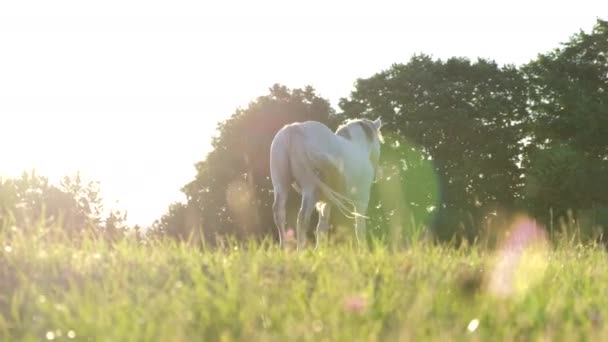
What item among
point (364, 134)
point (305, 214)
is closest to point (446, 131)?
point (364, 134)

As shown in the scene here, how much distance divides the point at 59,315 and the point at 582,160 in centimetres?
3771

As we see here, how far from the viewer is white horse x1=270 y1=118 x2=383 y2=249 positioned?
13211mm

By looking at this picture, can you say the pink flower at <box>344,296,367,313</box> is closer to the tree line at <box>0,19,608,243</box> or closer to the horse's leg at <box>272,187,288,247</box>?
the horse's leg at <box>272,187,288,247</box>

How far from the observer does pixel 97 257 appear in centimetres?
661

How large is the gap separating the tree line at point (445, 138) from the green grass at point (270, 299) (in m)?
32.9

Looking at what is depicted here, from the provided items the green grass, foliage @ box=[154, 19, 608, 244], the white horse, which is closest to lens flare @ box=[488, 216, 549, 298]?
the green grass

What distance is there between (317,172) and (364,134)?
1915mm

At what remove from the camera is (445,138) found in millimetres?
44406

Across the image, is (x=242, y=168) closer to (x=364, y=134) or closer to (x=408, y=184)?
(x=408, y=184)

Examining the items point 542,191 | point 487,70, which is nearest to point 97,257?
point 542,191

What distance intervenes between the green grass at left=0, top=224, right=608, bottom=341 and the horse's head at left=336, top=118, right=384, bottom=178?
7.54 metres

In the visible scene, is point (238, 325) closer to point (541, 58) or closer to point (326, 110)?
point (326, 110)

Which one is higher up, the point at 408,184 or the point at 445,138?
the point at 445,138

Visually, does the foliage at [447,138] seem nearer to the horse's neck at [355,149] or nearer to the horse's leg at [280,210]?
the horse's neck at [355,149]
